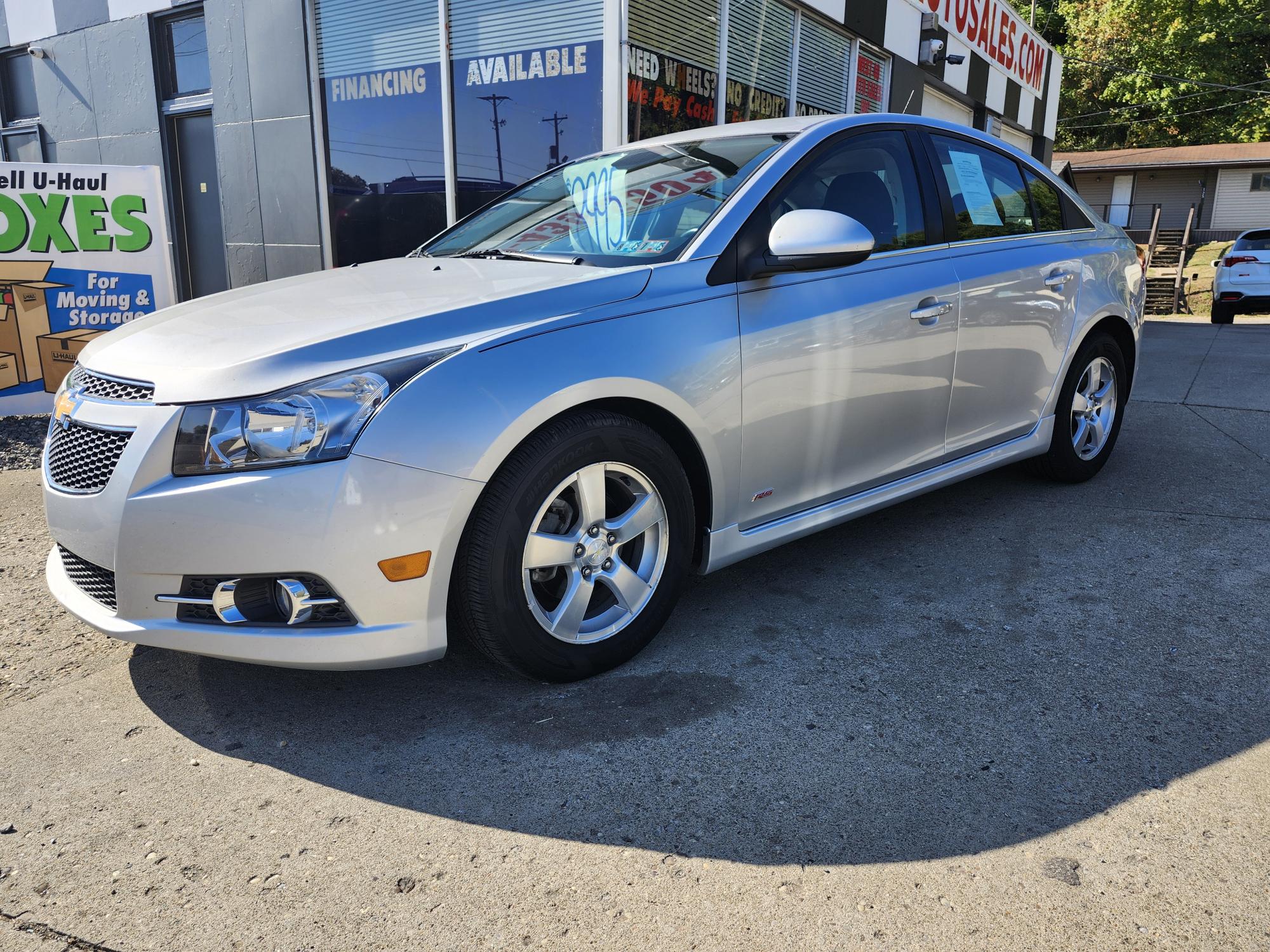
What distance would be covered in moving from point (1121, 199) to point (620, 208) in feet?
143

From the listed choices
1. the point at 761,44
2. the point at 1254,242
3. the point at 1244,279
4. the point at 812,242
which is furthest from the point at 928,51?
the point at 812,242

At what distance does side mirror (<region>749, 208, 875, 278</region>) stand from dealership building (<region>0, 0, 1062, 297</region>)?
448 centimetres

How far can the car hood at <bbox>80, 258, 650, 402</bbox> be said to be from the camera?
2414 millimetres

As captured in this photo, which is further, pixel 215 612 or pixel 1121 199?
pixel 1121 199

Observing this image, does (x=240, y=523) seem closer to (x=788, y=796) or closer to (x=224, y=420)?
(x=224, y=420)

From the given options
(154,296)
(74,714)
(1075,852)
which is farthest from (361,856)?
(154,296)

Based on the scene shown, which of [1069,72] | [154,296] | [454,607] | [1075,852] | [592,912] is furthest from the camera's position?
[1069,72]

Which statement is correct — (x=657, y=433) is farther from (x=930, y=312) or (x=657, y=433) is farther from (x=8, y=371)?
(x=8, y=371)

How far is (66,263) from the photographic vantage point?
6.28 metres

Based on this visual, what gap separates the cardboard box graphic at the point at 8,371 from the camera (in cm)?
610

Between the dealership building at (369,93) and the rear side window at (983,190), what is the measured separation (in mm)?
3521

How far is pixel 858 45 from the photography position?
10.7 meters

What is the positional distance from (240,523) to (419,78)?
6.47 metres

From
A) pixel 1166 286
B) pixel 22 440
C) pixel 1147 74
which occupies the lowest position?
pixel 1166 286
